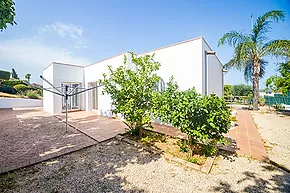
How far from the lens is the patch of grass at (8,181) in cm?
331

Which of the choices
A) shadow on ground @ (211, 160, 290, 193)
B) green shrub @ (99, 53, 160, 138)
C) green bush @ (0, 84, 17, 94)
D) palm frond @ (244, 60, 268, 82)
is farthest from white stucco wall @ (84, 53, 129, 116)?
green bush @ (0, 84, 17, 94)

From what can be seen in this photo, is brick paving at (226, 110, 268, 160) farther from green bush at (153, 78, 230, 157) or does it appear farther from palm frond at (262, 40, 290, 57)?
palm frond at (262, 40, 290, 57)

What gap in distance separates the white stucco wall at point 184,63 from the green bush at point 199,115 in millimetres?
3457

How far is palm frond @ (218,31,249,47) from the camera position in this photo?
14.2 m

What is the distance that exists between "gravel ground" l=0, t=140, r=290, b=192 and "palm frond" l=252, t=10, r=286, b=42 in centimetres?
1515

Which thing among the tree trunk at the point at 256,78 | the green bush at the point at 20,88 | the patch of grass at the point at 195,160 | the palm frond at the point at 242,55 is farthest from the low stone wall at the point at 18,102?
the tree trunk at the point at 256,78

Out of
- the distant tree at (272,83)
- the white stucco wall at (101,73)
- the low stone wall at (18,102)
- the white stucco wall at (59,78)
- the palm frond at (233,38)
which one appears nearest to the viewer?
the white stucco wall at (101,73)

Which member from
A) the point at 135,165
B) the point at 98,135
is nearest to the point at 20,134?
the point at 98,135

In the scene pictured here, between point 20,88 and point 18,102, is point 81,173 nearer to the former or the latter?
point 18,102

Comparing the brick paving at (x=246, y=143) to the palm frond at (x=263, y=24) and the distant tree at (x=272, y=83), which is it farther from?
the palm frond at (x=263, y=24)

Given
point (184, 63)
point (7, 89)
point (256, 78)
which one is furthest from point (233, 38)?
point (7, 89)

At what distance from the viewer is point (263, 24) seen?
14383 mm

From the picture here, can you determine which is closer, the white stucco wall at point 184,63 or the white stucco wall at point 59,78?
the white stucco wall at point 184,63

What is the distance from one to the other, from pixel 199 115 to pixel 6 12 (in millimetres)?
8719
